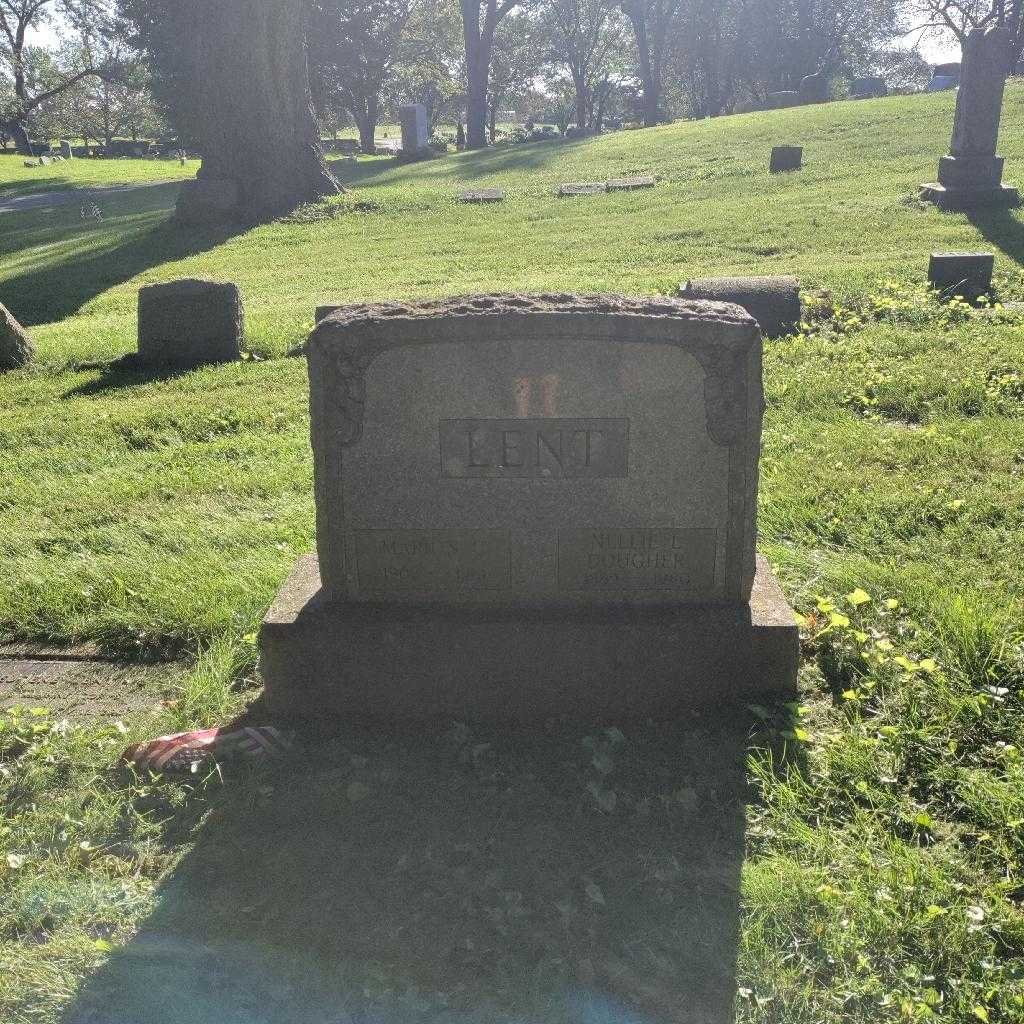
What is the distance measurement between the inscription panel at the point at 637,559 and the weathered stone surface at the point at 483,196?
15699 millimetres

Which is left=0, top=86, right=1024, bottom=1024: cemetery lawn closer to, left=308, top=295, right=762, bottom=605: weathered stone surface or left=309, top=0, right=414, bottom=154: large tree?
left=308, top=295, right=762, bottom=605: weathered stone surface

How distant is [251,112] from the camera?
56.7ft

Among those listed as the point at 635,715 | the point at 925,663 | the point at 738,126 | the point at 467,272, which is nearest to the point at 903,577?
the point at 925,663

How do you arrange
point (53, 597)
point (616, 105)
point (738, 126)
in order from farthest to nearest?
point (616, 105) → point (738, 126) → point (53, 597)

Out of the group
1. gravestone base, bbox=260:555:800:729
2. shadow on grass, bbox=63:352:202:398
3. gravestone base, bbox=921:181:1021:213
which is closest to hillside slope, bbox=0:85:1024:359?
gravestone base, bbox=921:181:1021:213

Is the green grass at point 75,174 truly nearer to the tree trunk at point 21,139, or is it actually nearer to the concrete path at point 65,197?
the concrete path at point 65,197

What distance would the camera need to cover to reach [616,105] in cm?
7150

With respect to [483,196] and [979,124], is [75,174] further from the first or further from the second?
[979,124]

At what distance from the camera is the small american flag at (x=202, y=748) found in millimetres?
3180

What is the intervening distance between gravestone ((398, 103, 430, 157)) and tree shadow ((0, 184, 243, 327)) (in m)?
11.2

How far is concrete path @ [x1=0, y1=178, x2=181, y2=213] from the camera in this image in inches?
930

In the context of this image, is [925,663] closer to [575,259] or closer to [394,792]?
[394,792]

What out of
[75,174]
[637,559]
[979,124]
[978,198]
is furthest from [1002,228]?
[75,174]

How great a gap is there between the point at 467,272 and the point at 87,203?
47.5 feet
